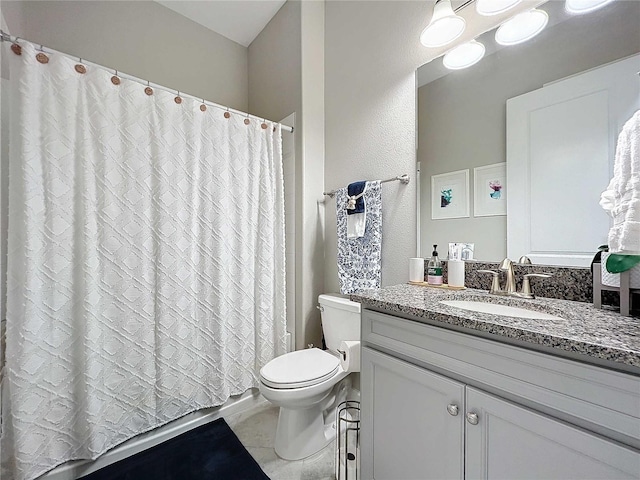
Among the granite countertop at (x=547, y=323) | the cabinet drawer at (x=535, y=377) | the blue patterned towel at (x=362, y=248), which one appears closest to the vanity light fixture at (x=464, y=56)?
the blue patterned towel at (x=362, y=248)

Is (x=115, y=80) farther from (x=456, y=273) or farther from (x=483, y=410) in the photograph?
(x=483, y=410)

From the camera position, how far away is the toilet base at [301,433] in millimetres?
1366

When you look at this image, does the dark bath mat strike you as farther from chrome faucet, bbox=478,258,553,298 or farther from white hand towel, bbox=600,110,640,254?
white hand towel, bbox=600,110,640,254

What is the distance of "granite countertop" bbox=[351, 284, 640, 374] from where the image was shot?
56 centimetres

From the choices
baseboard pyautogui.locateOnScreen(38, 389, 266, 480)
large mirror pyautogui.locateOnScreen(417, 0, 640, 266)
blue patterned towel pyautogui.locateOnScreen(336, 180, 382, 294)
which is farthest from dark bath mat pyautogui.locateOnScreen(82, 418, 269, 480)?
large mirror pyautogui.locateOnScreen(417, 0, 640, 266)

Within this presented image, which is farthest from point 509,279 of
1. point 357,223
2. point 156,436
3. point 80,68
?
point 80,68

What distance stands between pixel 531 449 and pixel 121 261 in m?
1.63

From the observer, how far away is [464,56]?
4.22 feet

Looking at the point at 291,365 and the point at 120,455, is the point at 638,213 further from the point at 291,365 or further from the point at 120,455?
the point at 120,455

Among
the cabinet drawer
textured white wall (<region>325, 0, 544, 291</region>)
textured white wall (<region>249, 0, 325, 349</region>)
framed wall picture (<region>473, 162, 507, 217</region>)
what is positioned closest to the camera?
the cabinet drawer

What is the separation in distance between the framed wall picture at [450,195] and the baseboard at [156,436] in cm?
161

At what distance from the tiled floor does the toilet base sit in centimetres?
3

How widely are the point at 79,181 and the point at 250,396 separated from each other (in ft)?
5.05

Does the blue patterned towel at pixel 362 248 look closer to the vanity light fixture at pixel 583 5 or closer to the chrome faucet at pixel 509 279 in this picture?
the chrome faucet at pixel 509 279
